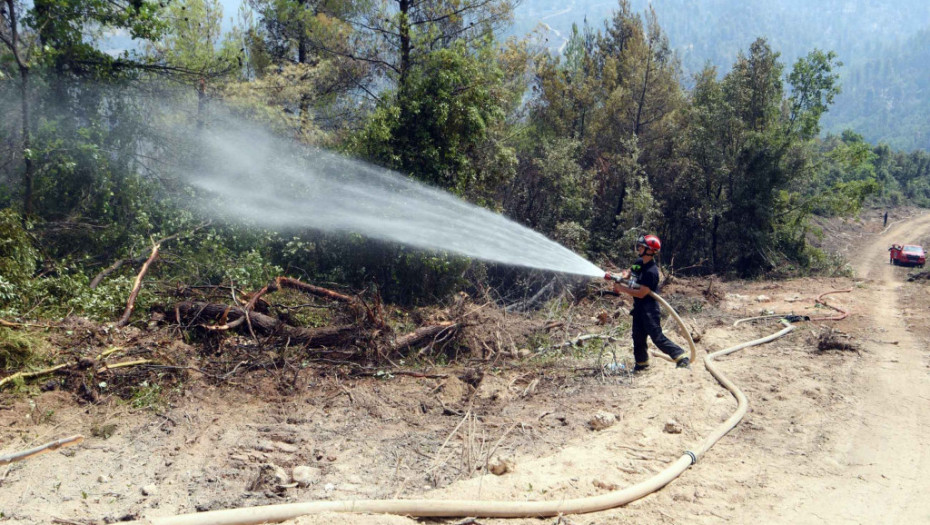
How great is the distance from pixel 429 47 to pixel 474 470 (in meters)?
13.2

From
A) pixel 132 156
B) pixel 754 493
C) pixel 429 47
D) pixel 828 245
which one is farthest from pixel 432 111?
pixel 828 245

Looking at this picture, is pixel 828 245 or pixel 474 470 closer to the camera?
pixel 474 470

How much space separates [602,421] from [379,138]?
369 inches

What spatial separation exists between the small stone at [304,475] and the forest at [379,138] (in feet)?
16.3

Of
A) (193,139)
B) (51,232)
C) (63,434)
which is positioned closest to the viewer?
(63,434)

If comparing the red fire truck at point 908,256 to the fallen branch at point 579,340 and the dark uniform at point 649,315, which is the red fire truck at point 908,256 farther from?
the dark uniform at point 649,315

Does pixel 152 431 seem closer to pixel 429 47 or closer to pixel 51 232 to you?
pixel 51 232

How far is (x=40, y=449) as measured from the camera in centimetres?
563

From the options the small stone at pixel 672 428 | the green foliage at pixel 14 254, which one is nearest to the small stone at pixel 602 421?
the small stone at pixel 672 428

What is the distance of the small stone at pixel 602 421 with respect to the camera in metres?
6.64

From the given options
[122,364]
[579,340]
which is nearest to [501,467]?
[122,364]

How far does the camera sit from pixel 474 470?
17.8 feet

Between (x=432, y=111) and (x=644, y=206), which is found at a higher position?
(x=432, y=111)

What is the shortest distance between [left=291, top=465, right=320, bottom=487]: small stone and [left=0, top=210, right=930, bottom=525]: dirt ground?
2 cm
